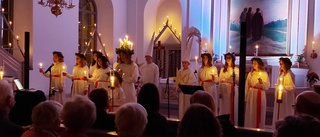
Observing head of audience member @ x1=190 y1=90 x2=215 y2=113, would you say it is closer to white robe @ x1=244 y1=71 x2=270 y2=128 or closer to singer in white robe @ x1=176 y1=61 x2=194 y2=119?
white robe @ x1=244 y1=71 x2=270 y2=128

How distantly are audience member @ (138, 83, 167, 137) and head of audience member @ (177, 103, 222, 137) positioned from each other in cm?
156

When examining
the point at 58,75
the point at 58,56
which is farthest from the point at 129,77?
the point at 58,56

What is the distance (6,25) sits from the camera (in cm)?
1153

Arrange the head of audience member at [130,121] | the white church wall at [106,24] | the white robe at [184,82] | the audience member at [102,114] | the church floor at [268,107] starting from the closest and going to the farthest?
1. the head of audience member at [130,121]
2. the audience member at [102,114]
3. the white robe at [184,82]
4. the church floor at [268,107]
5. the white church wall at [106,24]

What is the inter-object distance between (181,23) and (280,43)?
4.44 metres

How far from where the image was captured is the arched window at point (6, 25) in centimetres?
1135

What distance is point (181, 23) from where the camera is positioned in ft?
49.7

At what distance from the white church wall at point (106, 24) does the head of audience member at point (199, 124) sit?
1225cm

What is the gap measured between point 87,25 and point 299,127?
1336 cm

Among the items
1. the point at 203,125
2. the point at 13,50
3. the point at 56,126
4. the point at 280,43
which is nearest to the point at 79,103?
the point at 56,126

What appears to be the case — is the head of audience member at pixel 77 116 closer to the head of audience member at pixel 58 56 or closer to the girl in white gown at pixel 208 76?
the girl in white gown at pixel 208 76

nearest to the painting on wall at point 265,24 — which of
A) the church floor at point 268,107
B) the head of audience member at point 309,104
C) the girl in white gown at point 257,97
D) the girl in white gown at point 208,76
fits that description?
the church floor at point 268,107

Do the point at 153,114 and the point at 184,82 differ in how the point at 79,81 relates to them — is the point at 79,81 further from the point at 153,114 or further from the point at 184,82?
the point at 153,114

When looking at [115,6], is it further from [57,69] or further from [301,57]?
[301,57]
